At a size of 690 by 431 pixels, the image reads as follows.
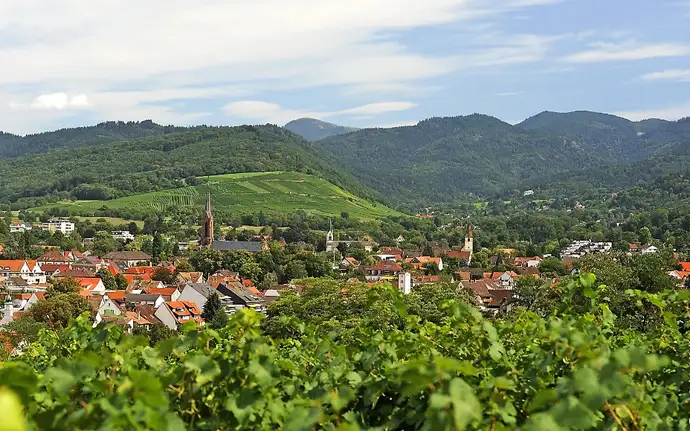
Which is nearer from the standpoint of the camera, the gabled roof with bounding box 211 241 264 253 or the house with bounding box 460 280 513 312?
the house with bounding box 460 280 513 312

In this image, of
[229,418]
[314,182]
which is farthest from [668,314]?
[314,182]

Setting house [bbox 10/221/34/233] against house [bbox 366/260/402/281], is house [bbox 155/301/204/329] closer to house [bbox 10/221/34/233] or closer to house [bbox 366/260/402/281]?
house [bbox 366/260/402/281]

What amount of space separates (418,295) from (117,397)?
36257 mm

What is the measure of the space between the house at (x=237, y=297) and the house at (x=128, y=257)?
3173 cm

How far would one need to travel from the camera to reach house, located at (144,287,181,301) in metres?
58.6

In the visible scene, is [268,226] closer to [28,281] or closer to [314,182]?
[314,182]

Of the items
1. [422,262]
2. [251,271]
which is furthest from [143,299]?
[422,262]

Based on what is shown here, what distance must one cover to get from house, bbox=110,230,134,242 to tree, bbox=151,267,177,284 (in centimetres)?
4094

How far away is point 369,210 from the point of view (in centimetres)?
15812

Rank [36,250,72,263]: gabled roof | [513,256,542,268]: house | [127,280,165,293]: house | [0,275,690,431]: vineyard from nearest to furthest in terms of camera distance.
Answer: [0,275,690,431]: vineyard < [127,280,165,293]: house < [36,250,72,263]: gabled roof < [513,256,542,268]: house

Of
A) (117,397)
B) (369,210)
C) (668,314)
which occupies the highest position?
(117,397)

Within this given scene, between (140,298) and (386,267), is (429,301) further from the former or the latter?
(386,267)

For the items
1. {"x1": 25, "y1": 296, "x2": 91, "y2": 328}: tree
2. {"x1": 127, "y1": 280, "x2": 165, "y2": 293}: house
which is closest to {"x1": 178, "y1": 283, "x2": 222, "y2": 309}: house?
{"x1": 127, "y1": 280, "x2": 165, "y2": 293}: house

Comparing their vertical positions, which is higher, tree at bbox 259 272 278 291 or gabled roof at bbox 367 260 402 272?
tree at bbox 259 272 278 291
